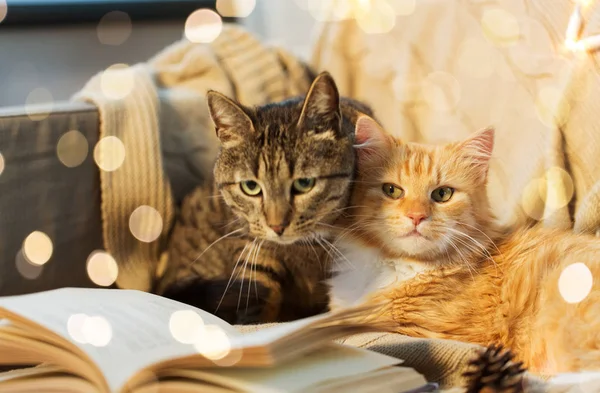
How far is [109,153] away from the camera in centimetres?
122

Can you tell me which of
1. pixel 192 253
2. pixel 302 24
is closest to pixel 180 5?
pixel 302 24

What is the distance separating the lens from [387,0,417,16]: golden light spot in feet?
4.50

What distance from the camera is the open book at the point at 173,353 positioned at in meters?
0.62

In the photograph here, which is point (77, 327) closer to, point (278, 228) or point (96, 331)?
point (96, 331)

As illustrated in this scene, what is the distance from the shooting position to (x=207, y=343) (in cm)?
66

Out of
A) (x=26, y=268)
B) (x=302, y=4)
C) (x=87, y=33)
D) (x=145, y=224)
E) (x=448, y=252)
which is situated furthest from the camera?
(x=87, y=33)

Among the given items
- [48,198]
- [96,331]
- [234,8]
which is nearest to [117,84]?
[48,198]

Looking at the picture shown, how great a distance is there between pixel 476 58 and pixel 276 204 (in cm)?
55

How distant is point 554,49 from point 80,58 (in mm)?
1660

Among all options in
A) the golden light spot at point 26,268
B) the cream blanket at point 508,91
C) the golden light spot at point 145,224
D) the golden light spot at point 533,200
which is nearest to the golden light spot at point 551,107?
the cream blanket at point 508,91

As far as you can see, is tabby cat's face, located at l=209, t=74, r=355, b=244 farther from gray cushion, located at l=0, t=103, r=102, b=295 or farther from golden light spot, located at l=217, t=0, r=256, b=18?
golden light spot, located at l=217, t=0, r=256, b=18

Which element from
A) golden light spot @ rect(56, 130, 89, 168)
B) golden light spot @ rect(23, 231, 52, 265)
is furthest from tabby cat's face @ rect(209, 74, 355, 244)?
golden light spot @ rect(23, 231, 52, 265)

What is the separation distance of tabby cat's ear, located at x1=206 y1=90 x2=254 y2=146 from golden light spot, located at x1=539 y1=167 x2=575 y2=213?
548 millimetres

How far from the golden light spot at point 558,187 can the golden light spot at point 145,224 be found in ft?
2.66
